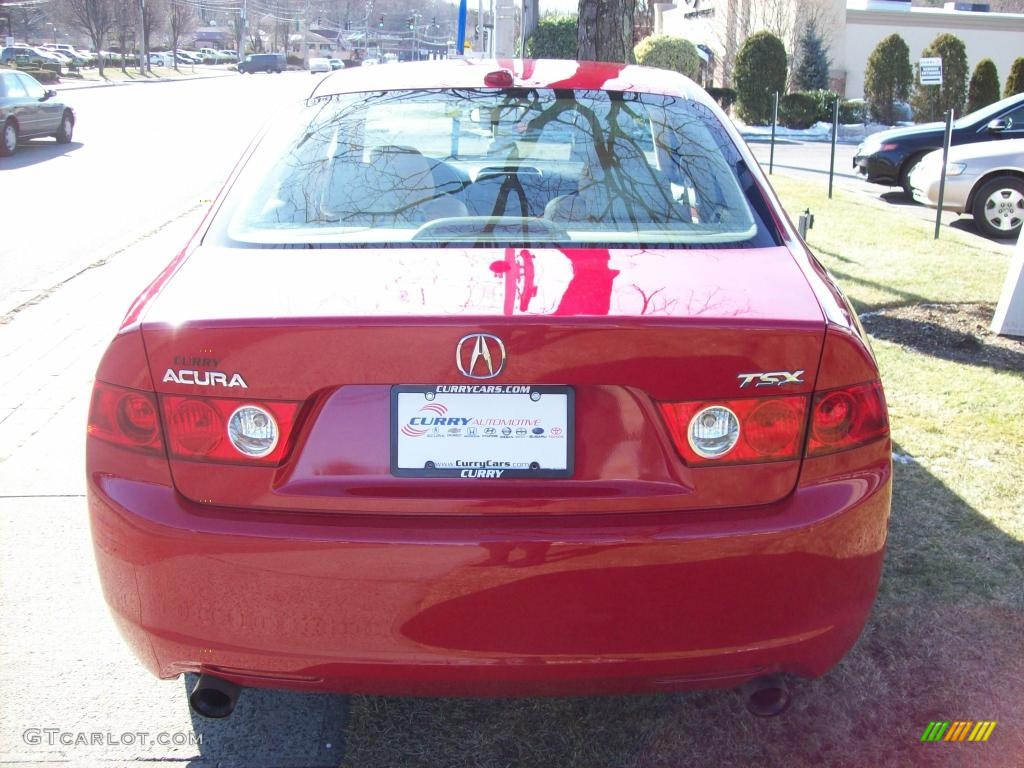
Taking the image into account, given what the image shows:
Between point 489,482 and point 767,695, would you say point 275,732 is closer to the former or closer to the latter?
point 489,482

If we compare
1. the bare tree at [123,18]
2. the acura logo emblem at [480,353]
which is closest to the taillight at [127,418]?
the acura logo emblem at [480,353]

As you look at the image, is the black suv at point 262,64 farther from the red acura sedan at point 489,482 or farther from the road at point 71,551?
the red acura sedan at point 489,482

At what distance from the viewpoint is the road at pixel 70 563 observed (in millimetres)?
2854

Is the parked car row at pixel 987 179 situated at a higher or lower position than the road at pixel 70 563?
higher

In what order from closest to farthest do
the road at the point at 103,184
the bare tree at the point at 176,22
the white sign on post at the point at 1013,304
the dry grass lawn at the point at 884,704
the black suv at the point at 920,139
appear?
the dry grass lawn at the point at 884,704
the white sign on post at the point at 1013,304
the road at the point at 103,184
the black suv at the point at 920,139
the bare tree at the point at 176,22

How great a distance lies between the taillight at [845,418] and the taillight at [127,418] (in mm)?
1438

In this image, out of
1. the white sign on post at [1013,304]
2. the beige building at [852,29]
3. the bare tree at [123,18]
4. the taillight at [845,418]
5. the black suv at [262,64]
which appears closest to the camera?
the taillight at [845,418]

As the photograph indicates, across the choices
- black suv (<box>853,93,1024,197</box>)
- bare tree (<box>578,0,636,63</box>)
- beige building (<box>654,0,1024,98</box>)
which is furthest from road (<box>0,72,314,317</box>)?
beige building (<box>654,0,1024,98</box>)

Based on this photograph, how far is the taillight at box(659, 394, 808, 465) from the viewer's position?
2.22m

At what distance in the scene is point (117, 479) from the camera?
92.8 inches

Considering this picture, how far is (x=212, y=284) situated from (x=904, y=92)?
1290 inches

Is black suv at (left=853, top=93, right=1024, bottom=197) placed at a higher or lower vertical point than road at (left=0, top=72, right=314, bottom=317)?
higher

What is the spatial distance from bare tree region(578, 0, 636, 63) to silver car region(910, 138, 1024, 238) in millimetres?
5476

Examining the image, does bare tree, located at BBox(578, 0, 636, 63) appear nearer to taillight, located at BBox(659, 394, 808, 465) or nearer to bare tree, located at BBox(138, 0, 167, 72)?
taillight, located at BBox(659, 394, 808, 465)
